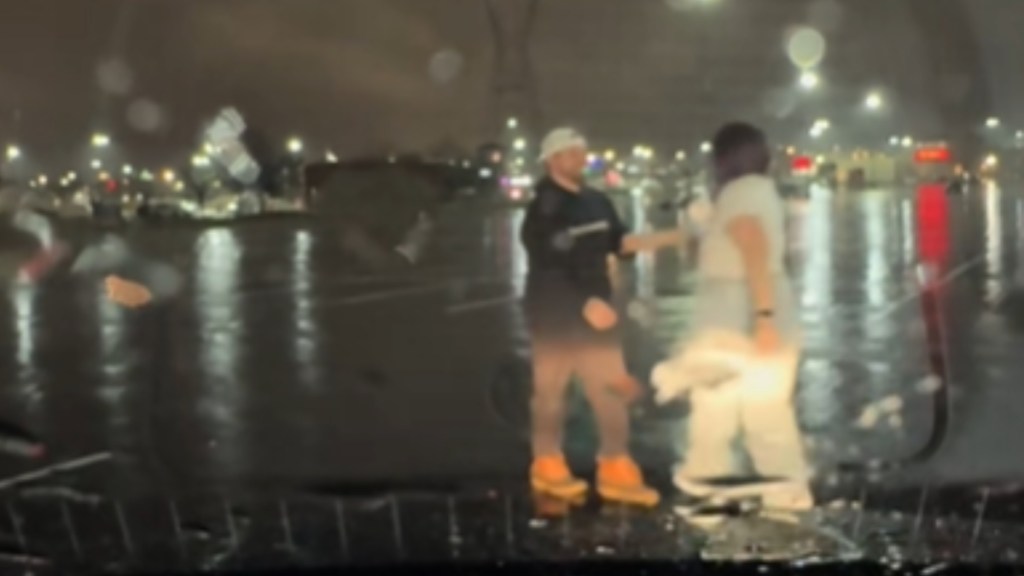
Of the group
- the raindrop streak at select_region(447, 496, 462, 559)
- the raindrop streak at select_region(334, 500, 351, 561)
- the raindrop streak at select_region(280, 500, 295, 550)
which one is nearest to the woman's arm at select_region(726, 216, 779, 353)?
the raindrop streak at select_region(447, 496, 462, 559)

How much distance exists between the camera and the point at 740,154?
9.66m

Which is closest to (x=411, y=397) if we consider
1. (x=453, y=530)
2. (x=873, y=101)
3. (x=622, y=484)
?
(x=622, y=484)

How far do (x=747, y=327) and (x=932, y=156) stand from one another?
Result: 22.9 metres

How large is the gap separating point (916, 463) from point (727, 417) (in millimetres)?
1479

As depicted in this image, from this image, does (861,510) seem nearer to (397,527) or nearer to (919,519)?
(919,519)

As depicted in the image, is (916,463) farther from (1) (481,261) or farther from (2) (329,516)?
(1) (481,261)

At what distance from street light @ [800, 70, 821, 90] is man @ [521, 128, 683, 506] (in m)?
10.6

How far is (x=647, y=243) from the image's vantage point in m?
9.83

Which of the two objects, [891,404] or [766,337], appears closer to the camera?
[766,337]

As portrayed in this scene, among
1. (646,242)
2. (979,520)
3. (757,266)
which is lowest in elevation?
(979,520)

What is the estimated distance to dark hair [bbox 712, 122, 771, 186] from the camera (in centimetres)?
962

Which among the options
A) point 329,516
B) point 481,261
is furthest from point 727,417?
point 481,261

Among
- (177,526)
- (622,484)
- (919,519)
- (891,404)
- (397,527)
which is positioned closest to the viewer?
(397,527)

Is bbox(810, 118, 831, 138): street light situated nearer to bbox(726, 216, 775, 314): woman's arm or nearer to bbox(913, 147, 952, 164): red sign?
bbox(913, 147, 952, 164): red sign
